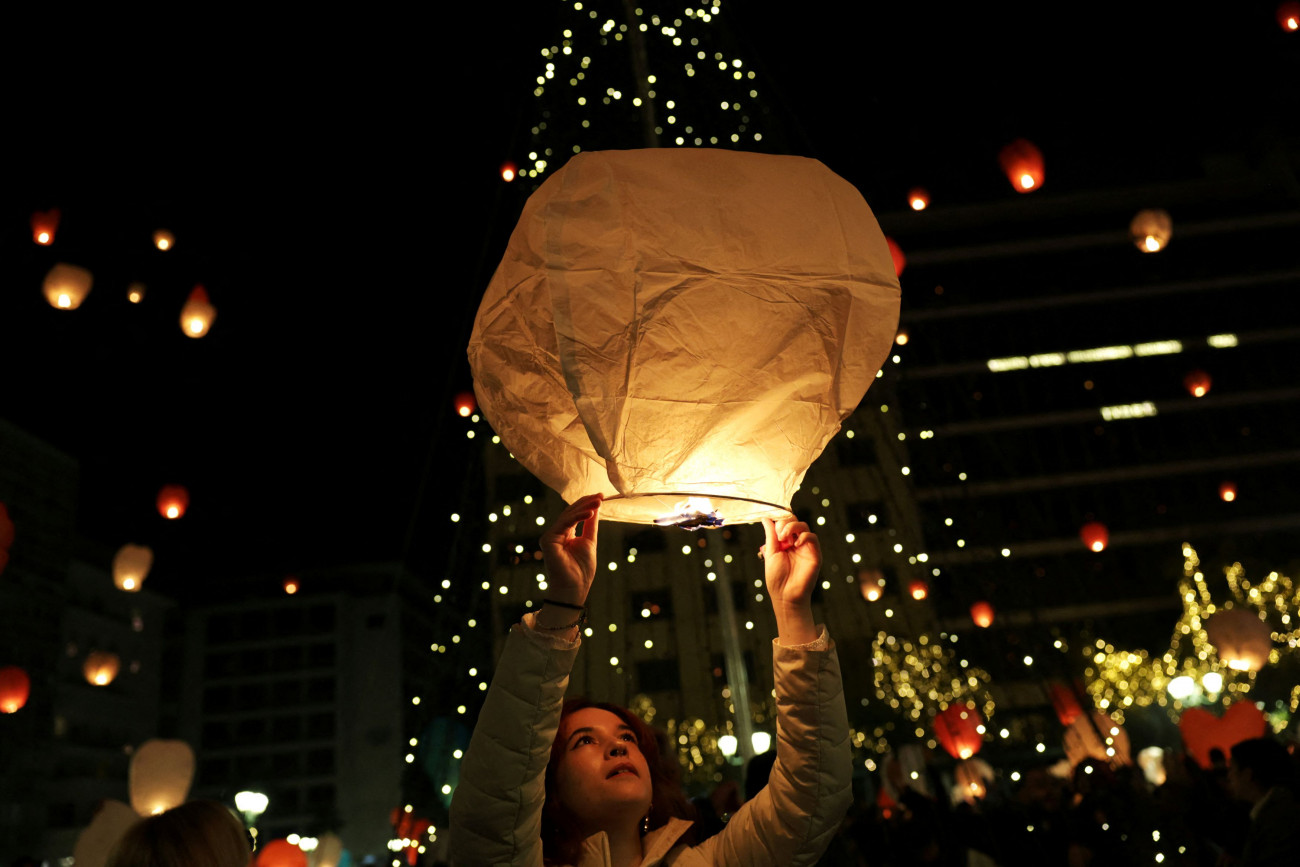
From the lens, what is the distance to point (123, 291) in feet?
29.0

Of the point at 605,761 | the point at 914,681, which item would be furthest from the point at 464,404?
the point at 914,681

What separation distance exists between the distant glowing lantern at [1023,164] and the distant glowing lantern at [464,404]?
469cm

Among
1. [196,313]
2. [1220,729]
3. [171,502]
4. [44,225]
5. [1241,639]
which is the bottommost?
[1220,729]

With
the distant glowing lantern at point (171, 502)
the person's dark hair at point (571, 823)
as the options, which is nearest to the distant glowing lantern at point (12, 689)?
the distant glowing lantern at point (171, 502)

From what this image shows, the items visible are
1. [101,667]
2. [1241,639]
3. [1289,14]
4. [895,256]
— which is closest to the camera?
[895,256]

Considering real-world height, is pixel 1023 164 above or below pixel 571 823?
above

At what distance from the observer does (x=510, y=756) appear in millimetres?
1488

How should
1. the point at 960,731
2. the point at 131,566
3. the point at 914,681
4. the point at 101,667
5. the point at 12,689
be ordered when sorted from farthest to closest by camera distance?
the point at 914,681
the point at 101,667
the point at 131,566
the point at 12,689
the point at 960,731

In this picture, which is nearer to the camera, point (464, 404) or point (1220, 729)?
point (464, 404)

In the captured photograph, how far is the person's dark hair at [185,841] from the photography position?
159 centimetres

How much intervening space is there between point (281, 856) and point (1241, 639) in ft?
24.2

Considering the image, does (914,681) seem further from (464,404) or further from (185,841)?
(185,841)

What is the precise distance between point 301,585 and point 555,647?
172 ft

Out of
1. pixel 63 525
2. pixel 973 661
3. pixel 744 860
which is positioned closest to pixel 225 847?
pixel 744 860
